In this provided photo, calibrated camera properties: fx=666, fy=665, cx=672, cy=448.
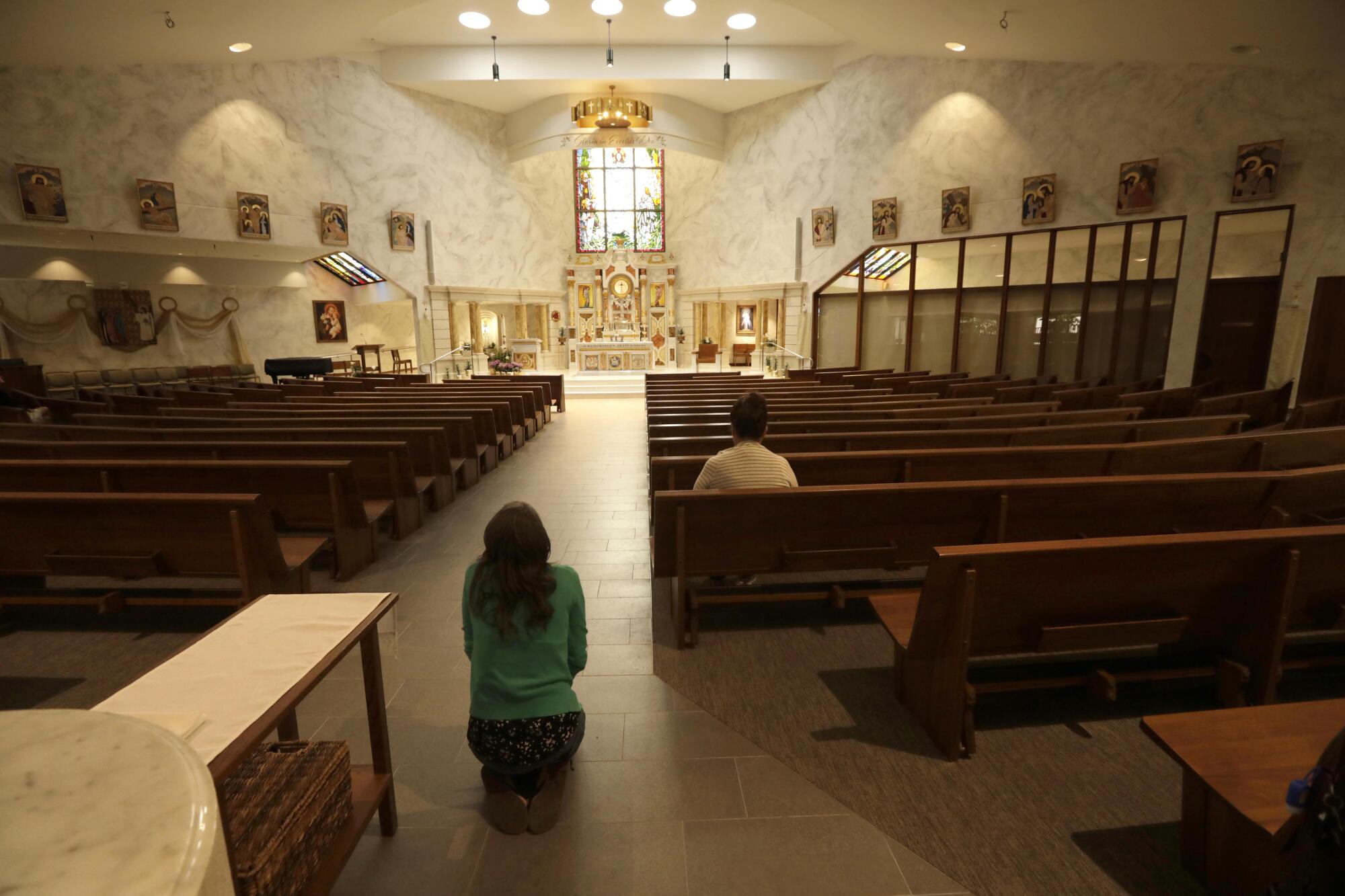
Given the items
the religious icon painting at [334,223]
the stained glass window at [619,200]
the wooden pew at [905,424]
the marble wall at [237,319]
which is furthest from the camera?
the stained glass window at [619,200]

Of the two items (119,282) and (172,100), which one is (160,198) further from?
(119,282)

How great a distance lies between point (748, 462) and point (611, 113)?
13.5 metres

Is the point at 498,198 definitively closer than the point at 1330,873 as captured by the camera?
No

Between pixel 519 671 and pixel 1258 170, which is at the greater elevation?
pixel 1258 170

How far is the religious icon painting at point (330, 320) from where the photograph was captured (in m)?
15.6

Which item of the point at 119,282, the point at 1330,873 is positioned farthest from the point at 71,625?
the point at 119,282

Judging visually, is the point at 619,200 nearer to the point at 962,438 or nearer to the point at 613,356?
the point at 613,356

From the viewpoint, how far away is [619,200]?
18.6m

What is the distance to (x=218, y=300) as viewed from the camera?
13.5 metres

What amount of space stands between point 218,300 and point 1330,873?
16580 mm

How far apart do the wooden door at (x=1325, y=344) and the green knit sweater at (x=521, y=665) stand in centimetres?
852

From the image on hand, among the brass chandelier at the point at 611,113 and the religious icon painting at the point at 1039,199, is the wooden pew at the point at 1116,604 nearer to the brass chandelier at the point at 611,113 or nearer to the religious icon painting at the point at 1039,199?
the religious icon painting at the point at 1039,199

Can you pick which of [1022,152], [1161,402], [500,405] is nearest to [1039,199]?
[1022,152]

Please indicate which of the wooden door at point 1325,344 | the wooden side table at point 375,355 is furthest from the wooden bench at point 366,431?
the wooden side table at point 375,355
